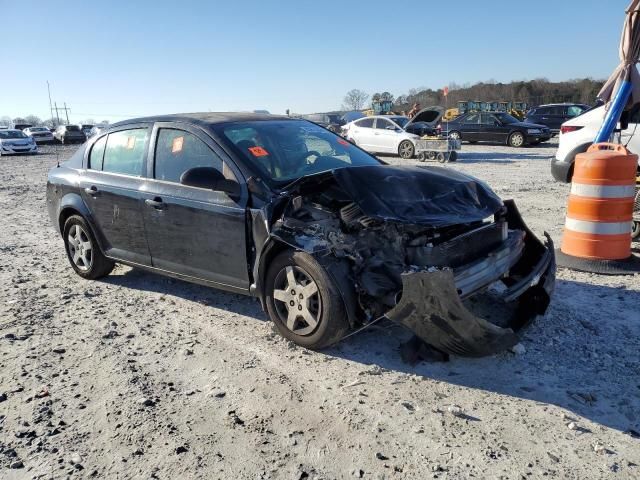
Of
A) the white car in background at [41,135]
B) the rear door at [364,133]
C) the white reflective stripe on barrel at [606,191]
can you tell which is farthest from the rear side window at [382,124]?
the white car in background at [41,135]

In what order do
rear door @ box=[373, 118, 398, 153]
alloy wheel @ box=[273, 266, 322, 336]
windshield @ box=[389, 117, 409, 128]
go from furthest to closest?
windshield @ box=[389, 117, 409, 128], rear door @ box=[373, 118, 398, 153], alloy wheel @ box=[273, 266, 322, 336]

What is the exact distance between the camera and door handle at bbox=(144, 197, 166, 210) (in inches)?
181

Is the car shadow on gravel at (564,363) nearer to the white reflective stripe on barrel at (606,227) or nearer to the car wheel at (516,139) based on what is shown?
the white reflective stripe on barrel at (606,227)

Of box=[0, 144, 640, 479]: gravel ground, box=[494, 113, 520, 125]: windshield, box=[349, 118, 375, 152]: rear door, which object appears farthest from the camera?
box=[494, 113, 520, 125]: windshield

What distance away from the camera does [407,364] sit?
365 cm

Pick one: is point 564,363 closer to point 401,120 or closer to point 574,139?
point 574,139

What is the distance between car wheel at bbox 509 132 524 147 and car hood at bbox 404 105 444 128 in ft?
14.4

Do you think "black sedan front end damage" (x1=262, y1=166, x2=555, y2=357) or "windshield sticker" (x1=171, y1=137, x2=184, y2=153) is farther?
"windshield sticker" (x1=171, y1=137, x2=184, y2=153)

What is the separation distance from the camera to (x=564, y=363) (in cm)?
360

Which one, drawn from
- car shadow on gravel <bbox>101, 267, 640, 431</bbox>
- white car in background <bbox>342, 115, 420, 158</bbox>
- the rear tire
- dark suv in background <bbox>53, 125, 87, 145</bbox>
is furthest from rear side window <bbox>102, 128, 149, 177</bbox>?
dark suv in background <bbox>53, 125, 87, 145</bbox>

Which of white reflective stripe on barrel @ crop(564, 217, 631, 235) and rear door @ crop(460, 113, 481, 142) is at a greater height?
rear door @ crop(460, 113, 481, 142)

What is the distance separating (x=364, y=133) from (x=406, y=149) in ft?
6.63

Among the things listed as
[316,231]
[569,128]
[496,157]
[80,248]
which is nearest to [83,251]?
[80,248]

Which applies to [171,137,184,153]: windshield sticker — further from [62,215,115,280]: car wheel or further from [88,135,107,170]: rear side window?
[62,215,115,280]: car wheel
